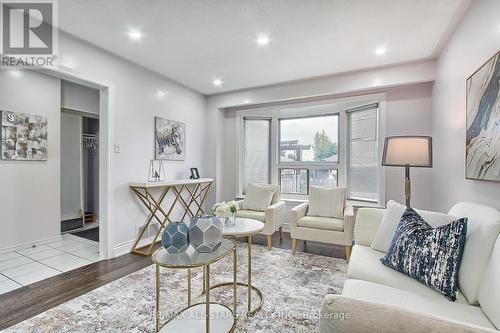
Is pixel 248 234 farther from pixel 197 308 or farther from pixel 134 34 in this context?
pixel 134 34

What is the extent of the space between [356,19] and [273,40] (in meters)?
0.82

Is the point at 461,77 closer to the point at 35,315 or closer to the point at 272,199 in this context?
the point at 272,199

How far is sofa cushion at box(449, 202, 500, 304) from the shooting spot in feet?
4.06

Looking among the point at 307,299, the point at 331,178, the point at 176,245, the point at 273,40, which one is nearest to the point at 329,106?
the point at 331,178

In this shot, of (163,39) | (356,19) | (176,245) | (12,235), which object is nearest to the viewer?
(176,245)

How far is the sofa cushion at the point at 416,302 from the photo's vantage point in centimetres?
110

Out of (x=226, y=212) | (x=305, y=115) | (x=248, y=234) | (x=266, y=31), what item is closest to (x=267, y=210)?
(x=226, y=212)

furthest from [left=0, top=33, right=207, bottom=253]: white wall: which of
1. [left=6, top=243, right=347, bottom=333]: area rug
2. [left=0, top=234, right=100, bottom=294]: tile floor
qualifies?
[left=6, top=243, right=347, bottom=333]: area rug

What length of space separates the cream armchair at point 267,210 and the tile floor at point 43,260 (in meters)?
2.03

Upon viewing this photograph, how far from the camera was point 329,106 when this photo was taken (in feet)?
13.0

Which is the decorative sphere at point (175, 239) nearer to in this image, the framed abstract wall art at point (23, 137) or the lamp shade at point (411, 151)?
the lamp shade at point (411, 151)

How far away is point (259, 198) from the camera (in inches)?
148

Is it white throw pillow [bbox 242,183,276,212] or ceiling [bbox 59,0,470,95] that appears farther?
white throw pillow [bbox 242,183,276,212]

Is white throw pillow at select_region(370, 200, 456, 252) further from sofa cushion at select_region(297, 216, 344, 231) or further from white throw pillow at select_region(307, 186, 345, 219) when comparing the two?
white throw pillow at select_region(307, 186, 345, 219)
